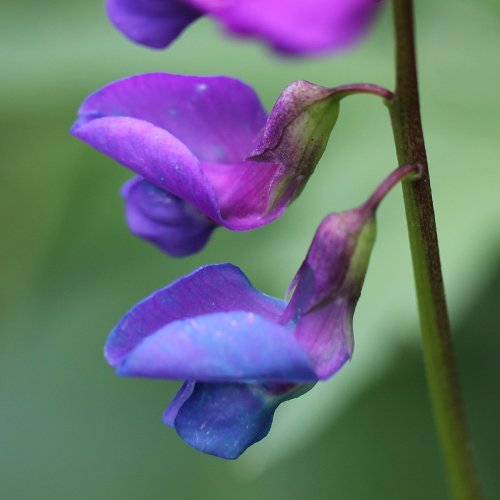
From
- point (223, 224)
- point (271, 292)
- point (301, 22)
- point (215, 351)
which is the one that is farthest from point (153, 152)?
point (271, 292)

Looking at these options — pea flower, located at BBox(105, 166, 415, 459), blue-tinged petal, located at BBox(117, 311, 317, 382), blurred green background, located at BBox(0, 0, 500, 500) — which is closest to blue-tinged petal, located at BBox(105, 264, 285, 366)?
pea flower, located at BBox(105, 166, 415, 459)

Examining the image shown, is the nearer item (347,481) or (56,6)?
(347,481)

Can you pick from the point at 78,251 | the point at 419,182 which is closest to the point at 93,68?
the point at 78,251

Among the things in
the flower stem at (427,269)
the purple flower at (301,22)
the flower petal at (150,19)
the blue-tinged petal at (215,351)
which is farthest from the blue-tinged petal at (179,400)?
the purple flower at (301,22)

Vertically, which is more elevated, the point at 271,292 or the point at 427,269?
the point at 427,269

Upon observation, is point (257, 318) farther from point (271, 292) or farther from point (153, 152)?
point (271, 292)

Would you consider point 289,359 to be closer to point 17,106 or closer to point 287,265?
point 287,265

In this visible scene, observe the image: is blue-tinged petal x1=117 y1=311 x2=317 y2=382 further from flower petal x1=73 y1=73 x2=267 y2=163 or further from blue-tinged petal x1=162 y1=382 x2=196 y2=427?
flower petal x1=73 y1=73 x2=267 y2=163
